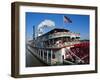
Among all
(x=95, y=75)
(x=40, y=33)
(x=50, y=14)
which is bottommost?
(x=95, y=75)

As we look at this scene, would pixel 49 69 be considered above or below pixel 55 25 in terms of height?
below

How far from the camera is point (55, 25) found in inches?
75.5

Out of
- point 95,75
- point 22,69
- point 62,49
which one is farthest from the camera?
point 95,75

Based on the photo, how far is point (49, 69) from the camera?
1.89 metres

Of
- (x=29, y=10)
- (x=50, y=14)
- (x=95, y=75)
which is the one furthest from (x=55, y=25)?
(x=95, y=75)

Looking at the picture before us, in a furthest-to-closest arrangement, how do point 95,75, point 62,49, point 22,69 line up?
point 95,75, point 62,49, point 22,69

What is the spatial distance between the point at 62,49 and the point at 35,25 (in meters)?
0.29

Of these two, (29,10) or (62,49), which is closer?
(29,10)

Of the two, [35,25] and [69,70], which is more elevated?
[35,25]

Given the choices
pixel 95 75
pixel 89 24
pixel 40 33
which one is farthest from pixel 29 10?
pixel 95 75

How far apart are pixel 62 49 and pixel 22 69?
14.1 inches

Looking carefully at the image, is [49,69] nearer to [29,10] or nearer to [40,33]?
[40,33]

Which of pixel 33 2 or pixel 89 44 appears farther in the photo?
pixel 89 44

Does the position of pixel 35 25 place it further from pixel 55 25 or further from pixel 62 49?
pixel 62 49
